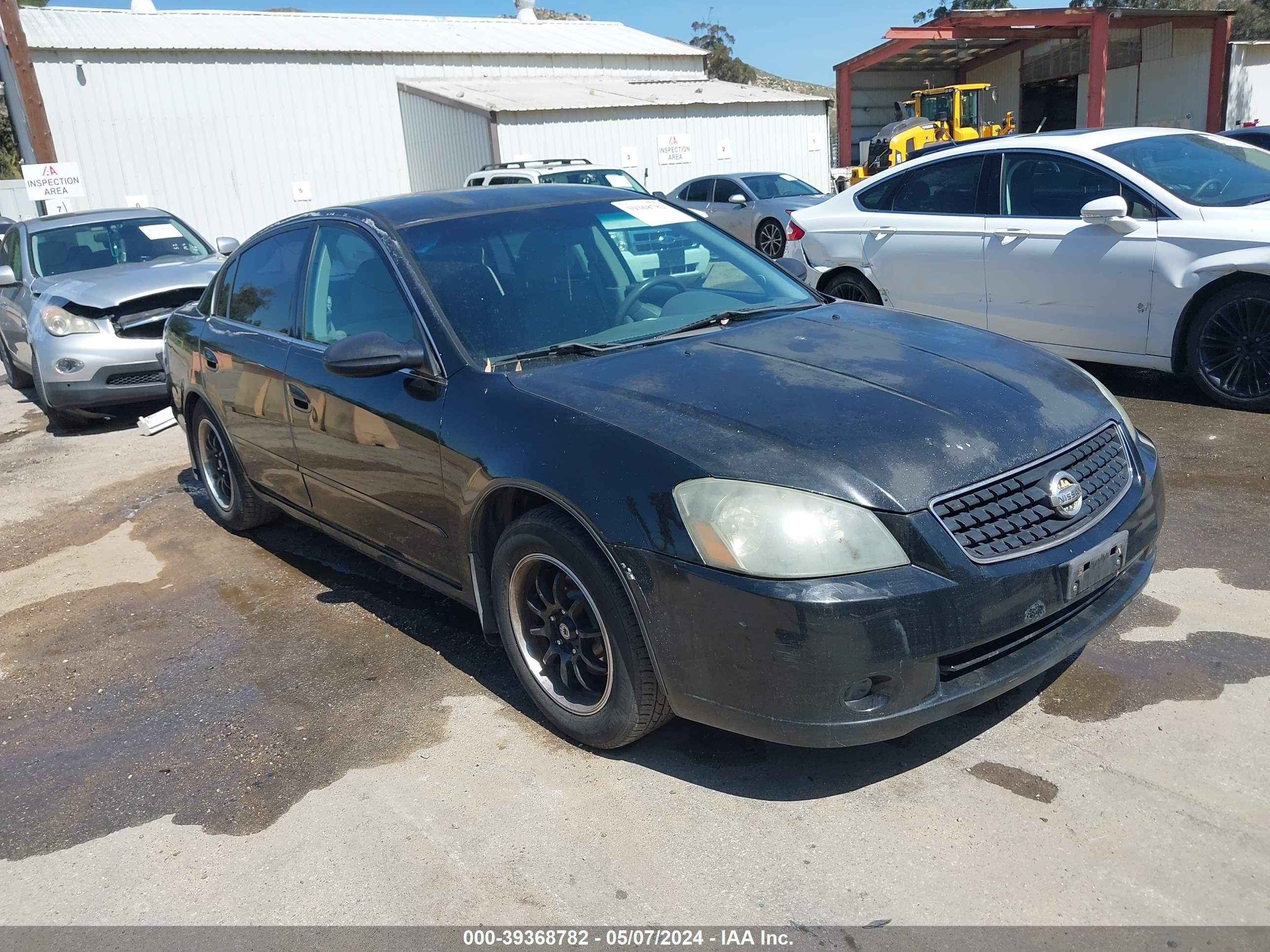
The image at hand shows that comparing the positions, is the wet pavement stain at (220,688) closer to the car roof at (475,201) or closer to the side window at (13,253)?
the car roof at (475,201)

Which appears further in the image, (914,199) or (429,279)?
(914,199)

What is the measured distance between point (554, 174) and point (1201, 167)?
9.99 metres

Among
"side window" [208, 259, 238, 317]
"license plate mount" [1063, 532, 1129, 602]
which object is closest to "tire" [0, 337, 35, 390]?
"side window" [208, 259, 238, 317]

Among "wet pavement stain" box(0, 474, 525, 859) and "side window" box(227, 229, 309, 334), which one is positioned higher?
"side window" box(227, 229, 309, 334)

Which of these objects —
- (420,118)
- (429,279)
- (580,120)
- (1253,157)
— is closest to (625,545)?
(429,279)

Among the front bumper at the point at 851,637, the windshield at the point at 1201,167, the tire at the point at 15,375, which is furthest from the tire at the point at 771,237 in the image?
the front bumper at the point at 851,637

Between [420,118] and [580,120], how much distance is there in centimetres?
396

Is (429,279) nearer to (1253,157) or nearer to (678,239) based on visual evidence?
(678,239)

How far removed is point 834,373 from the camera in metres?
3.21

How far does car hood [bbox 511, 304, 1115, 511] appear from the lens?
8.92 ft

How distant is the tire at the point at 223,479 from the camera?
17.3ft

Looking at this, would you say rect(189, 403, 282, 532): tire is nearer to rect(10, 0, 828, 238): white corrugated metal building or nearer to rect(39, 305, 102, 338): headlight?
rect(39, 305, 102, 338): headlight

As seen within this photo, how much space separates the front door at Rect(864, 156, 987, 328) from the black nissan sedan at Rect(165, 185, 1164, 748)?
9.69 ft

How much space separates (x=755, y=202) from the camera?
17.5 meters
